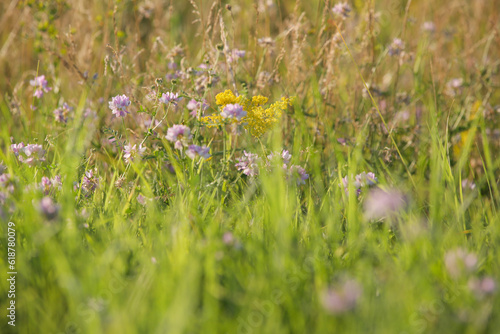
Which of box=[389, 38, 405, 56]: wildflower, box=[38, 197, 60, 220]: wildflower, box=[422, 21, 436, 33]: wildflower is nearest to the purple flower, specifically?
box=[38, 197, 60, 220]: wildflower

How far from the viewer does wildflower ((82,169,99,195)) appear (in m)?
1.59

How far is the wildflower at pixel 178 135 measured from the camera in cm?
144

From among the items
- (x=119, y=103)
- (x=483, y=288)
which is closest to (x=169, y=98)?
(x=119, y=103)

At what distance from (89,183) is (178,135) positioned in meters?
0.40

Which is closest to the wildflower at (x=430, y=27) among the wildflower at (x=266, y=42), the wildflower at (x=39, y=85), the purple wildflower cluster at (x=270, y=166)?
the wildflower at (x=266, y=42)

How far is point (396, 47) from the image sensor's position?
2426 millimetres

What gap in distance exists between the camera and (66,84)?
10.8ft

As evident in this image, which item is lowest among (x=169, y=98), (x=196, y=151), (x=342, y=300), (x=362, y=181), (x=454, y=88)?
(x=454, y=88)

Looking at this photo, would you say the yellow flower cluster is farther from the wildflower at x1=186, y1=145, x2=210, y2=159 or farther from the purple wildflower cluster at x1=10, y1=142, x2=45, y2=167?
the purple wildflower cluster at x1=10, y1=142, x2=45, y2=167

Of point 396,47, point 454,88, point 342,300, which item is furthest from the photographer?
point 454,88

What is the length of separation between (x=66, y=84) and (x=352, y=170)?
2518mm

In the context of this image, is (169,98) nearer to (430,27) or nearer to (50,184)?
(50,184)

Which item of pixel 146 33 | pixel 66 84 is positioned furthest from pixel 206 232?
pixel 146 33

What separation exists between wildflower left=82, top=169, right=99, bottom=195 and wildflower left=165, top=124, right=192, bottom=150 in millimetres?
347
